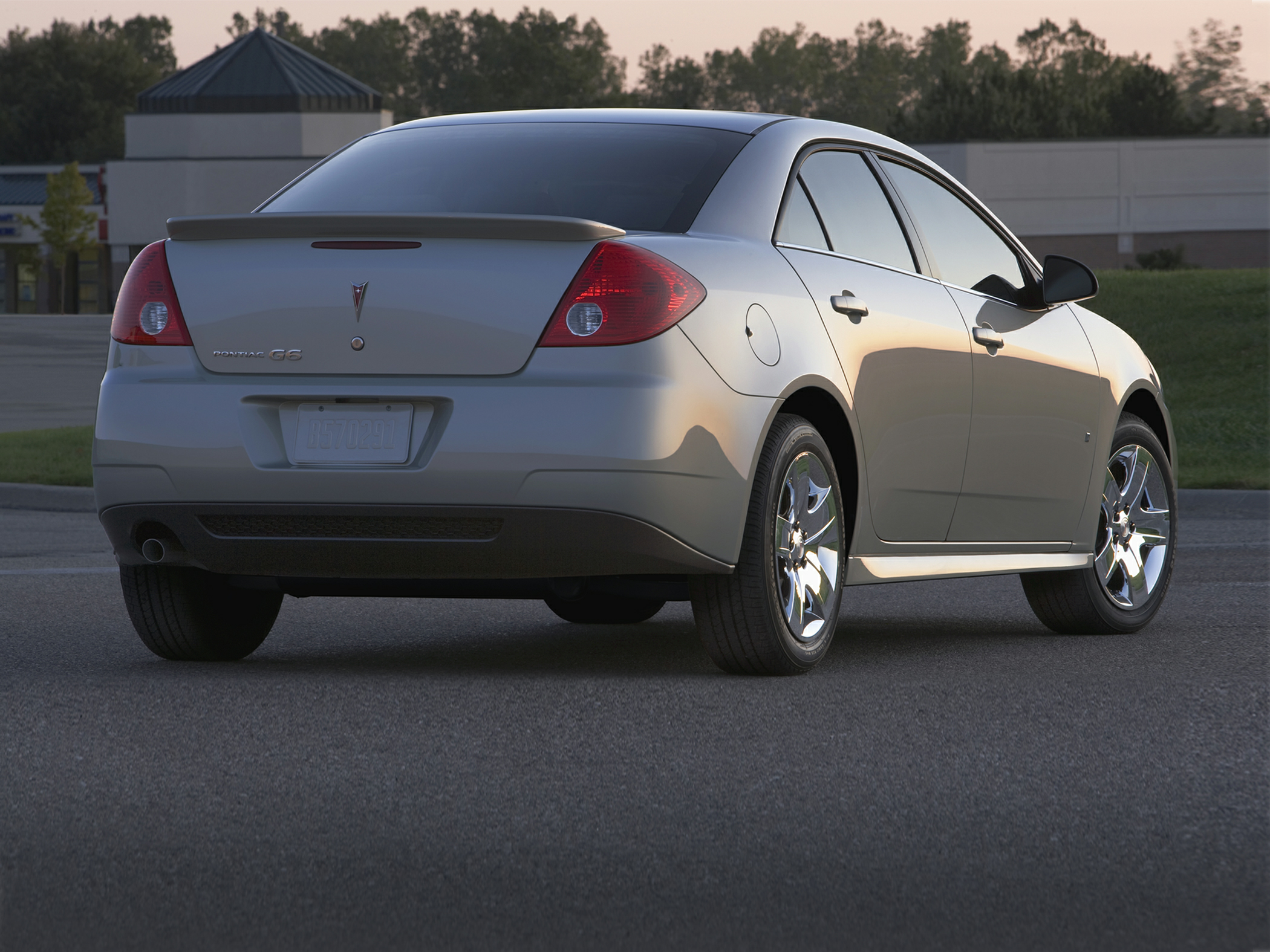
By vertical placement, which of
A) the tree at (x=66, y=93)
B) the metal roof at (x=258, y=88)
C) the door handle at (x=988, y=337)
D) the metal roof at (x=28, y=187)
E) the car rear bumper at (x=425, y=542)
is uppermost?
the tree at (x=66, y=93)

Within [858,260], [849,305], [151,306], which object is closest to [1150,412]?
[858,260]

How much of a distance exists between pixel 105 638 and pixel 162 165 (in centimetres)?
7272

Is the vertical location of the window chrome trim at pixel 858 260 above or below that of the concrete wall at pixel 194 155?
below

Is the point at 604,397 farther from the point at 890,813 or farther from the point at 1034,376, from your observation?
the point at 1034,376

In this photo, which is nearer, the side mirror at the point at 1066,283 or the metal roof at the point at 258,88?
the side mirror at the point at 1066,283

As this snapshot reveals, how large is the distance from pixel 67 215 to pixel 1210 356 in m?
63.8

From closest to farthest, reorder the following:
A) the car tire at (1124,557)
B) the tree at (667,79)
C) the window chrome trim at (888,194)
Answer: the window chrome trim at (888,194) < the car tire at (1124,557) < the tree at (667,79)

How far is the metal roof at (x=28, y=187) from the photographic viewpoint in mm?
82312

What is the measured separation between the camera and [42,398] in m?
25.3

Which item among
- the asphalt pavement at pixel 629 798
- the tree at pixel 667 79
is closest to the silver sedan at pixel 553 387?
the asphalt pavement at pixel 629 798

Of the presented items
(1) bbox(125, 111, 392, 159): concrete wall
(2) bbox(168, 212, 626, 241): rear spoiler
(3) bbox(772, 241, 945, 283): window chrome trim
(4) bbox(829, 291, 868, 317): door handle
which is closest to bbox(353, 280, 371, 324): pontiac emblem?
(2) bbox(168, 212, 626, 241): rear spoiler

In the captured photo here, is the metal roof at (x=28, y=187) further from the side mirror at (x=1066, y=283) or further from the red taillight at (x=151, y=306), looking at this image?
the red taillight at (x=151, y=306)

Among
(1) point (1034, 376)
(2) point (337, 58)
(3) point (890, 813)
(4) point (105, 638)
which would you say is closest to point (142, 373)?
(4) point (105, 638)

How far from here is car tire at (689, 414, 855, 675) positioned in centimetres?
548
